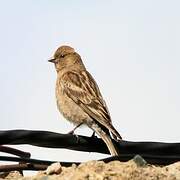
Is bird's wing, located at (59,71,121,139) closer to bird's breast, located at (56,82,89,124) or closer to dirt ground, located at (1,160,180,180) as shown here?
bird's breast, located at (56,82,89,124)

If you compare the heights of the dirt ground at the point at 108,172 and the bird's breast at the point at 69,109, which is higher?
the bird's breast at the point at 69,109

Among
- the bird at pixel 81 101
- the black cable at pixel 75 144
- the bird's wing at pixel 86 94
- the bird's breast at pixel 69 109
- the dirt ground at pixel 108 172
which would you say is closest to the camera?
the dirt ground at pixel 108 172

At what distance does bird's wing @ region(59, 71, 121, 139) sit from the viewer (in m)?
11.5

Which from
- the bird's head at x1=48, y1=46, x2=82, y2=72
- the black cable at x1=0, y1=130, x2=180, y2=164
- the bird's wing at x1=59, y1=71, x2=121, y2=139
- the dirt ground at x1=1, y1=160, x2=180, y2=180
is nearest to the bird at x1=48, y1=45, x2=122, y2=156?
the bird's wing at x1=59, y1=71, x2=121, y2=139

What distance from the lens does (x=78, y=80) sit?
41.4 ft

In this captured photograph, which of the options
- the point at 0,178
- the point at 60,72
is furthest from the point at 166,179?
the point at 60,72

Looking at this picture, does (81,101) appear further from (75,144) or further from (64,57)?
(75,144)

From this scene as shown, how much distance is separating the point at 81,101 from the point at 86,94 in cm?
18

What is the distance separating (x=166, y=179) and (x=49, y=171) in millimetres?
662

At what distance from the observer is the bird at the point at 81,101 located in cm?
1133

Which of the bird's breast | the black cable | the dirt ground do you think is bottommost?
the dirt ground

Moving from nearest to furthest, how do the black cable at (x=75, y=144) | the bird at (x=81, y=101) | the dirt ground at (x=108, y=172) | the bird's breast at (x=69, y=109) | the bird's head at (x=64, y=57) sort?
1. the dirt ground at (x=108, y=172)
2. the black cable at (x=75, y=144)
3. the bird at (x=81, y=101)
4. the bird's breast at (x=69, y=109)
5. the bird's head at (x=64, y=57)

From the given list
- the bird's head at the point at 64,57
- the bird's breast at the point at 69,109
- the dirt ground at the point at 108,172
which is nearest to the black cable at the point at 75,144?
the dirt ground at the point at 108,172

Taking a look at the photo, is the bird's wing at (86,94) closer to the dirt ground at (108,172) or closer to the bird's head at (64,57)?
the bird's head at (64,57)
